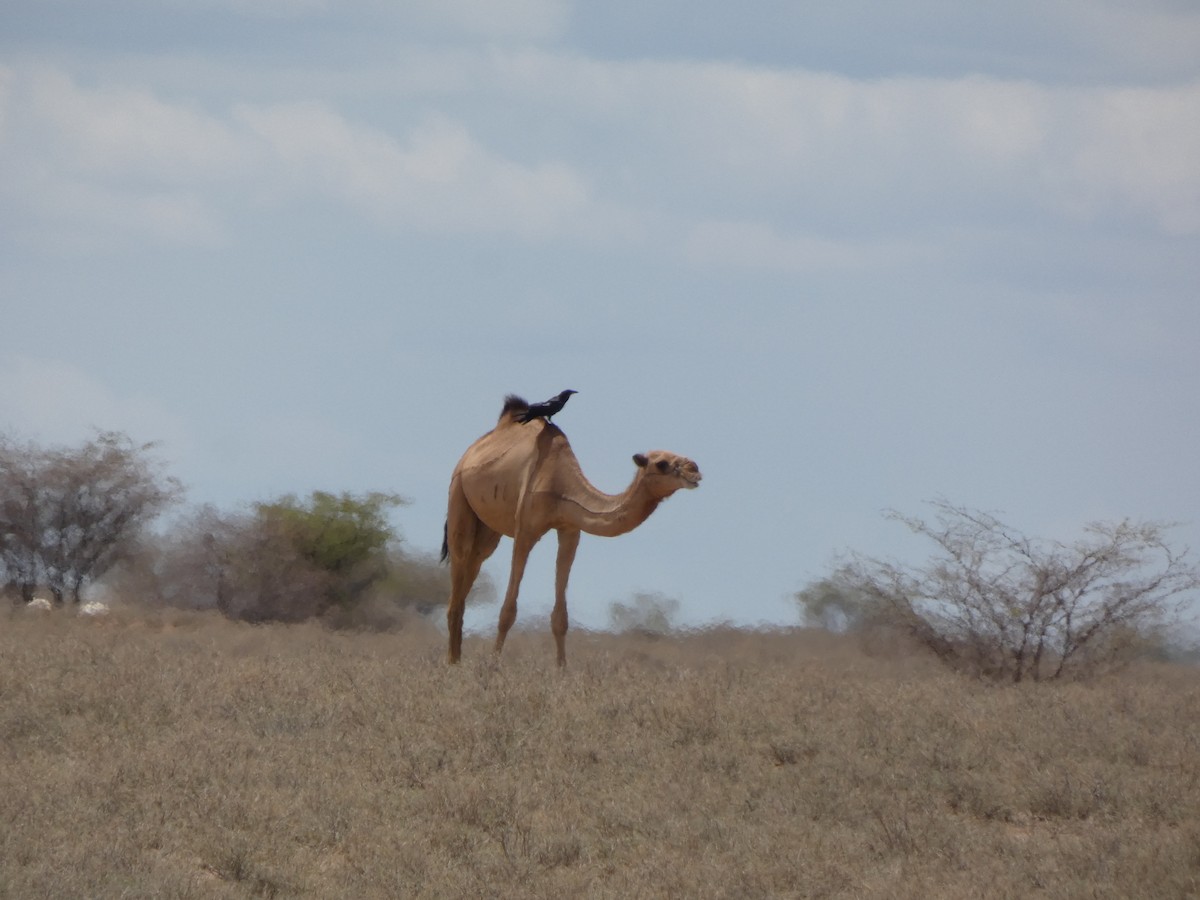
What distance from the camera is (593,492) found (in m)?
15.3

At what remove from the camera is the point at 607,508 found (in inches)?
596

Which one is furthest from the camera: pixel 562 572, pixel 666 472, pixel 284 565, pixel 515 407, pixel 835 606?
pixel 284 565

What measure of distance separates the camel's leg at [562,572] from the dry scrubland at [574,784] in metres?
0.98

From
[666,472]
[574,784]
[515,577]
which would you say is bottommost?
[574,784]

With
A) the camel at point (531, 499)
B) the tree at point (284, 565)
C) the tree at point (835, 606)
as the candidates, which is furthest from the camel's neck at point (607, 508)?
the tree at point (284, 565)

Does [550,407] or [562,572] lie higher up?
[550,407]

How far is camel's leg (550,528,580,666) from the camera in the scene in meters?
15.2

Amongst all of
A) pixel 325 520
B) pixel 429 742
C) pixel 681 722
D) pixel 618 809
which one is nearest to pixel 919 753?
pixel 681 722

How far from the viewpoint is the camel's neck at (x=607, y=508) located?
14984 millimetres

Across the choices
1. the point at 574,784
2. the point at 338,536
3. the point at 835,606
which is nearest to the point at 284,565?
the point at 338,536

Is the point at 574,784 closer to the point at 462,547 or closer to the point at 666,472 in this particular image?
the point at 666,472

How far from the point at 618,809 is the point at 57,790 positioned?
3.34m

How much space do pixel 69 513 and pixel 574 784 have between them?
21182 mm

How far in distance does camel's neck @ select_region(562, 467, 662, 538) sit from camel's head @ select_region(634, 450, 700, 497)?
0.39 ft
